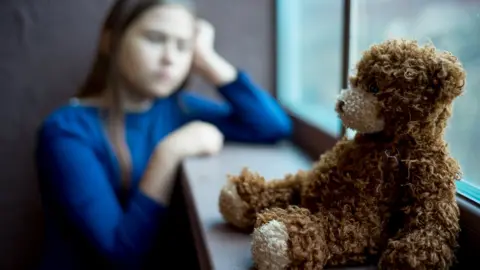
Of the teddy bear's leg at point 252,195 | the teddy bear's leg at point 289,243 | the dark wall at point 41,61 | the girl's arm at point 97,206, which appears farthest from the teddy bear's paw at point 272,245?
the dark wall at point 41,61

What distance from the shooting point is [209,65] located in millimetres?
962

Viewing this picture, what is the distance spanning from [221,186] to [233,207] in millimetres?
189

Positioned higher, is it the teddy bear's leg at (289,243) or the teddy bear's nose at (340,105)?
the teddy bear's nose at (340,105)

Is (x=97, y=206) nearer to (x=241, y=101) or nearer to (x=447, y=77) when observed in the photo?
(x=241, y=101)

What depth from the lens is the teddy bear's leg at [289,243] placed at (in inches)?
14.2

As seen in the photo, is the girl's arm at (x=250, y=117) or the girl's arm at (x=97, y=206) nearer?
the girl's arm at (x=97, y=206)

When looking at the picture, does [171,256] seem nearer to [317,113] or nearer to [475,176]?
[317,113]

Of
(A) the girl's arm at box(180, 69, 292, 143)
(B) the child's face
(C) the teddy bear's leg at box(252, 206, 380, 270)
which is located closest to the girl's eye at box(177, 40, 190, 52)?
A: (B) the child's face

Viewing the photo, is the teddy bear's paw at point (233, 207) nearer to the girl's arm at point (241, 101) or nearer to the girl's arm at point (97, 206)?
the girl's arm at point (97, 206)

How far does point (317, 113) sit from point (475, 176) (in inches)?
20.7

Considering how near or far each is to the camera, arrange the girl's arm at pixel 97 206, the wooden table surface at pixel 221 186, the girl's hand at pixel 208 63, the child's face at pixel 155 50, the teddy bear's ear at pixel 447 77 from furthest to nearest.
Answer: the girl's hand at pixel 208 63 → the child's face at pixel 155 50 → the girl's arm at pixel 97 206 → the wooden table surface at pixel 221 186 → the teddy bear's ear at pixel 447 77

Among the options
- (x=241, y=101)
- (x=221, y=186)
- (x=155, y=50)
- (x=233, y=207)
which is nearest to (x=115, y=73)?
(x=155, y=50)

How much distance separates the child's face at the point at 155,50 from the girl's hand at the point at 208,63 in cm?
→ 7


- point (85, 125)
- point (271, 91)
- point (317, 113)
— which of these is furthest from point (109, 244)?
point (271, 91)
